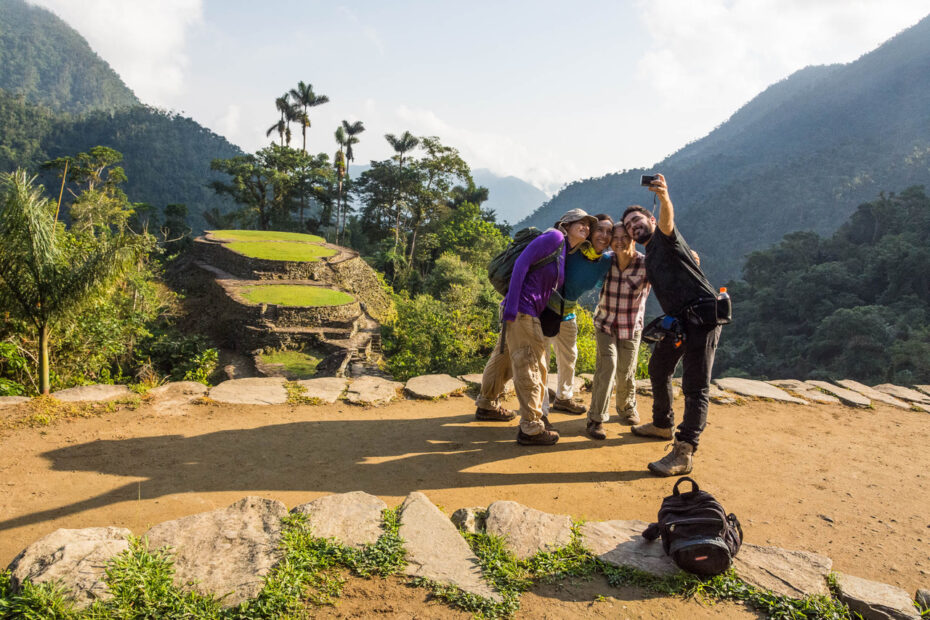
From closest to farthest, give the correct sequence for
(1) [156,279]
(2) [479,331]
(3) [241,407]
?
1. (3) [241,407]
2. (2) [479,331]
3. (1) [156,279]

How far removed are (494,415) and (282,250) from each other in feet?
57.5

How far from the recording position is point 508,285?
140 inches

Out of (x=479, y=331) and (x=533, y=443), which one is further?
(x=479, y=331)

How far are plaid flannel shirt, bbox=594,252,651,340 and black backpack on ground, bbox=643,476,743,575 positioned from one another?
59.4 inches

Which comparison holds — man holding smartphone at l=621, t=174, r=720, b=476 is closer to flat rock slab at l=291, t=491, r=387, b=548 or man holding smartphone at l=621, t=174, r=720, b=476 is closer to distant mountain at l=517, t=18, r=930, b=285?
flat rock slab at l=291, t=491, r=387, b=548

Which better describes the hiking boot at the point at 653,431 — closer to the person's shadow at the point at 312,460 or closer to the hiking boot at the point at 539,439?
the person's shadow at the point at 312,460

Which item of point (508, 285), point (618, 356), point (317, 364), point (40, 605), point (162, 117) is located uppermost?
point (162, 117)

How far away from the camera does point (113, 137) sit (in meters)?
59.4

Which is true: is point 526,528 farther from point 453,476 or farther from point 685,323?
point 685,323

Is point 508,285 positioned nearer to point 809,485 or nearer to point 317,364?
point 809,485

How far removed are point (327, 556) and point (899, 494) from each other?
345 cm

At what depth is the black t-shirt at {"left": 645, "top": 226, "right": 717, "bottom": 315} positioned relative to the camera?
10.1 feet

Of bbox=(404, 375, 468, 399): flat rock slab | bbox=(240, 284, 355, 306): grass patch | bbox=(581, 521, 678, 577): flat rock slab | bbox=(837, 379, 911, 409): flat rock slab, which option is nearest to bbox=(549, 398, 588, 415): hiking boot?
bbox=(404, 375, 468, 399): flat rock slab

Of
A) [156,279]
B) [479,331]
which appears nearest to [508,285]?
[479,331]
